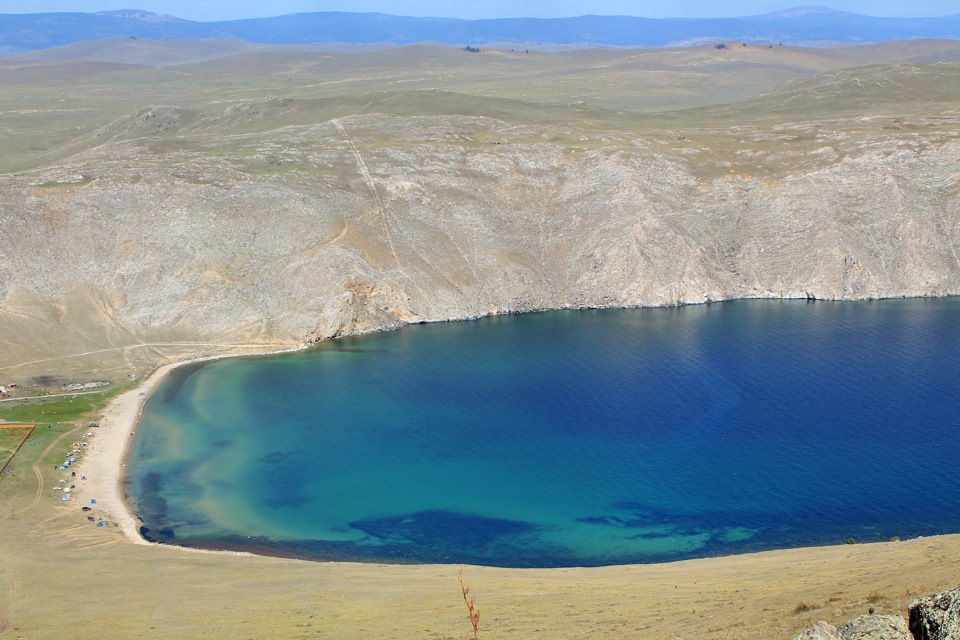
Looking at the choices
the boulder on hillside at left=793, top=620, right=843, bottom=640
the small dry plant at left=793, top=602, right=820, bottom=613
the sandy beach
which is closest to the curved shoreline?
the sandy beach

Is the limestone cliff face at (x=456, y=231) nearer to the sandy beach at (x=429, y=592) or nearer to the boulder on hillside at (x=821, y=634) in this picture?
the sandy beach at (x=429, y=592)

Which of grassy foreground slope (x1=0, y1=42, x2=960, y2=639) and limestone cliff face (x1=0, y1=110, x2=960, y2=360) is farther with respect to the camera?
limestone cliff face (x1=0, y1=110, x2=960, y2=360)

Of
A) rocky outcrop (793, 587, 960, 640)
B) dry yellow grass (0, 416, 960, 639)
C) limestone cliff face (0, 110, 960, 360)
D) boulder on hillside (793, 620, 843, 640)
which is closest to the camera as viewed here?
rocky outcrop (793, 587, 960, 640)

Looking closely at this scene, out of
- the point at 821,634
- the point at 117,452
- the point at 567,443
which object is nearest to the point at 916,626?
the point at 821,634

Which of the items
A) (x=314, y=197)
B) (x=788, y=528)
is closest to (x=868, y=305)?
(x=788, y=528)

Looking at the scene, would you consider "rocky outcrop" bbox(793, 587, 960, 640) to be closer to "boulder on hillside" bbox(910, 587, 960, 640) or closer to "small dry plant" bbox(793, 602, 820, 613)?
"boulder on hillside" bbox(910, 587, 960, 640)

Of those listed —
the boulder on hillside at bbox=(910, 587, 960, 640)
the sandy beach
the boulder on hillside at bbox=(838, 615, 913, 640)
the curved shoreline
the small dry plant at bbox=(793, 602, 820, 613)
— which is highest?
the boulder on hillside at bbox=(910, 587, 960, 640)

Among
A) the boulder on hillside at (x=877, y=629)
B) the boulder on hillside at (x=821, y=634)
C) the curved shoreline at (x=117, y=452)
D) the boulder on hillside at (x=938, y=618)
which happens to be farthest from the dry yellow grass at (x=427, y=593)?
the boulder on hillside at (x=938, y=618)
